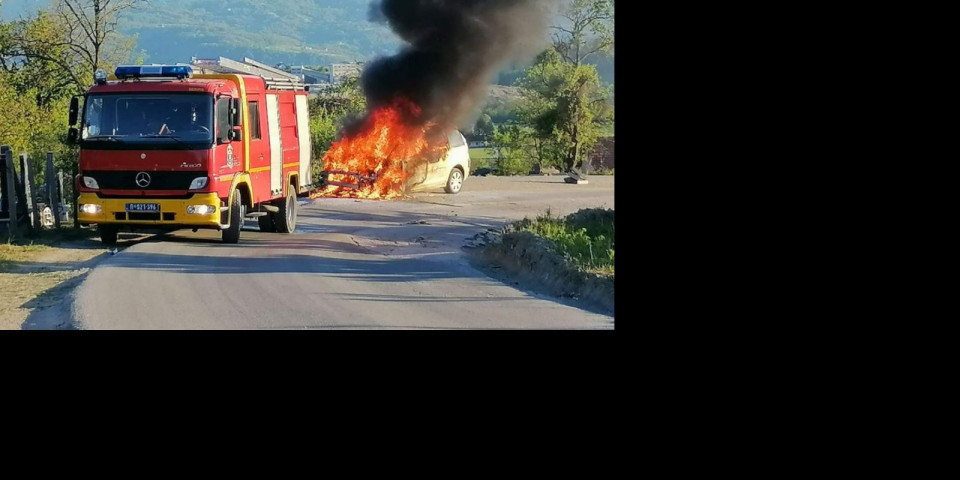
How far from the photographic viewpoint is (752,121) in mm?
3924

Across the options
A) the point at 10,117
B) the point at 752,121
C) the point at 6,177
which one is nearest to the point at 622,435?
the point at 752,121

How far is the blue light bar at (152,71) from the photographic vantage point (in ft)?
26.1

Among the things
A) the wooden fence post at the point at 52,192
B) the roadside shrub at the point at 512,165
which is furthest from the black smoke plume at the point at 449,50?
the wooden fence post at the point at 52,192

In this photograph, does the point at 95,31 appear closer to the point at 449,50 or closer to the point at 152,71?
the point at 152,71

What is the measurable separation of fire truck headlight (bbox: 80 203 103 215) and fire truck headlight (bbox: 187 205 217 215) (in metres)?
0.66

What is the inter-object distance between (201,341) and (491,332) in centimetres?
119

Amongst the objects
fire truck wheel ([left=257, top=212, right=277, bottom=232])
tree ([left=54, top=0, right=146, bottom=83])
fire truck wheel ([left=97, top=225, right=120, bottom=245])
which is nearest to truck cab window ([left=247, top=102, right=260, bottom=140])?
fire truck wheel ([left=257, top=212, right=277, bottom=232])

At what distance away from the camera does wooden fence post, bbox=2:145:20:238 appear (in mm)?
8969

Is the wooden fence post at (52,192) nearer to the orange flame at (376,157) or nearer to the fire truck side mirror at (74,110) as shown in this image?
the fire truck side mirror at (74,110)

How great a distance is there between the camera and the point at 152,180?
769cm

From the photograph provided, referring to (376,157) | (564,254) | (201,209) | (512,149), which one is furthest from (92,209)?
(512,149)

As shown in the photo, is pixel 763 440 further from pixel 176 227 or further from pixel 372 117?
Result: pixel 372 117

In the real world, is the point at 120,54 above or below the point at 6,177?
above

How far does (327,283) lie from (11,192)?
3.76 metres
